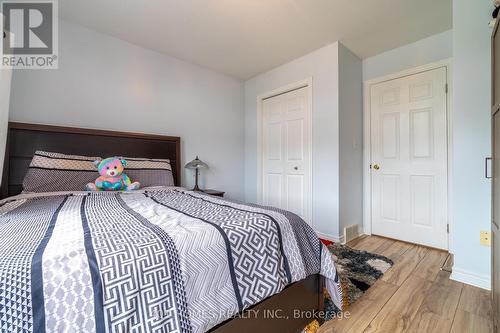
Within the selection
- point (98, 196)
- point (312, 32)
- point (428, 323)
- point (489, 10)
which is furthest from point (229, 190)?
point (489, 10)

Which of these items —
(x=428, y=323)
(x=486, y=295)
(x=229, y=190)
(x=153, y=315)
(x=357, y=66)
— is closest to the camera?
(x=153, y=315)

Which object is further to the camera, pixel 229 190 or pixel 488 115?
pixel 229 190

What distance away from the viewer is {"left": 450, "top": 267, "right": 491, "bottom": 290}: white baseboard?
160 cm

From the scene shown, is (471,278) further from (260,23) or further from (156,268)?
(260,23)

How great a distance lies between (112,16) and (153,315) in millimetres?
2614

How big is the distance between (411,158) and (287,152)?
1489 millimetres

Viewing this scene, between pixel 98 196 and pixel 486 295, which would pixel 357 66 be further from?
pixel 98 196

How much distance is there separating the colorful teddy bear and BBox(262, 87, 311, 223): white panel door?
1940 mm

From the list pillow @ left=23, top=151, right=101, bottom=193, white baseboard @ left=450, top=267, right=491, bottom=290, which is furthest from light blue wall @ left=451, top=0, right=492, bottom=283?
pillow @ left=23, top=151, right=101, bottom=193

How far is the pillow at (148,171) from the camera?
223 centimetres

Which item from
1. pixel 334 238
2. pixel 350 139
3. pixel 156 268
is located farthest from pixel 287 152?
pixel 156 268

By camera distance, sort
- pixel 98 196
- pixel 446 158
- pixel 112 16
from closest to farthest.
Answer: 1. pixel 98 196
2. pixel 112 16
3. pixel 446 158

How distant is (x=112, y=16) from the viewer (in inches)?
83.1

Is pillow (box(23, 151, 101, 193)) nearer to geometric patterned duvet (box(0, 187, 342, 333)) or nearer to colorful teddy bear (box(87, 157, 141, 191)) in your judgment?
colorful teddy bear (box(87, 157, 141, 191))
